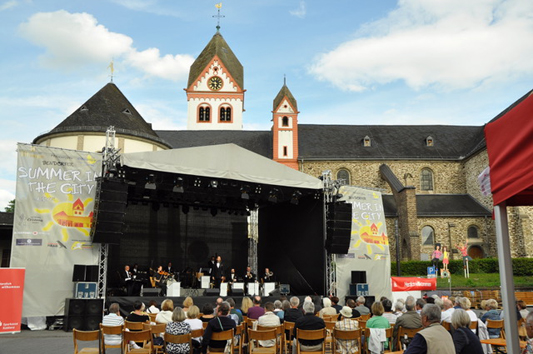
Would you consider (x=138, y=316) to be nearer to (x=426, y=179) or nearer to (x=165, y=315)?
(x=165, y=315)

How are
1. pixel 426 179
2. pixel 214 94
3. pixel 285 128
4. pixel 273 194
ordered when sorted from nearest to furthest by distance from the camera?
pixel 273 194, pixel 285 128, pixel 426 179, pixel 214 94

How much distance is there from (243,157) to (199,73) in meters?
30.5

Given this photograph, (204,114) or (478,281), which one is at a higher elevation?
(204,114)

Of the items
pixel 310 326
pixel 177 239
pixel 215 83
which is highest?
pixel 215 83

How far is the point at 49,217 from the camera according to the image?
11.3 metres

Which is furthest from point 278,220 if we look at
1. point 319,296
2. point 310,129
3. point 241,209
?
point 310,129

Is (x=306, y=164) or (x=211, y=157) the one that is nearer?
(x=211, y=157)

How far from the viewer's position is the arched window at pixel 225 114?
41.4 metres

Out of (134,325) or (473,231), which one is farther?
(473,231)

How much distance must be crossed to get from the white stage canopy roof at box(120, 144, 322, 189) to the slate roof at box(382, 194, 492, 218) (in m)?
16.8

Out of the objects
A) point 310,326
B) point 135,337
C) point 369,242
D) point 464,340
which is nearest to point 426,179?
point 369,242

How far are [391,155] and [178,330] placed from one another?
28577 millimetres

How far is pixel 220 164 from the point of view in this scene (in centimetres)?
1297

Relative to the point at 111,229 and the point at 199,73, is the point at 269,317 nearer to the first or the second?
the point at 111,229
